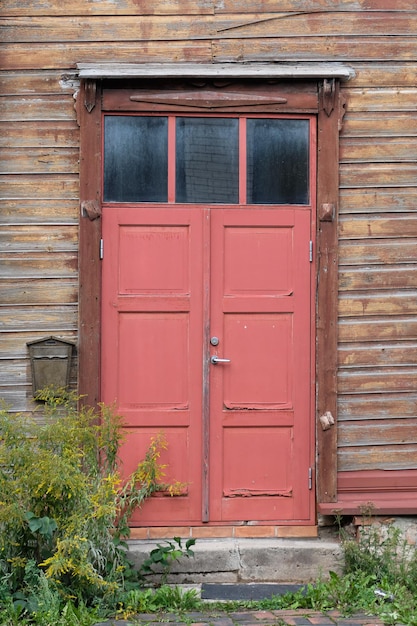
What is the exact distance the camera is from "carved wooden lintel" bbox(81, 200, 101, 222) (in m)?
5.73

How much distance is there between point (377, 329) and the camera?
588cm

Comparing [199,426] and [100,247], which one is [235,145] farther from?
[199,426]

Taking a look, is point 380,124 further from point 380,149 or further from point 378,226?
point 378,226

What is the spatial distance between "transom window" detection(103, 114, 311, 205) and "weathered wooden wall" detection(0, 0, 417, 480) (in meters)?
0.31

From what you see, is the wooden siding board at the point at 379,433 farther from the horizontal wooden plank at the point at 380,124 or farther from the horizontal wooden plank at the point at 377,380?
the horizontal wooden plank at the point at 380,124

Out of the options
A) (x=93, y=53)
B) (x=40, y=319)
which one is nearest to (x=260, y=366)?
(x=40, y=319)

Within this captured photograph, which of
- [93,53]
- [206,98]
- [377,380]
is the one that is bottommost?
[377,380]

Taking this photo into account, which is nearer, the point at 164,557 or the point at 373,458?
the point at 164,557

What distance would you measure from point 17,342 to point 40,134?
1477 mm

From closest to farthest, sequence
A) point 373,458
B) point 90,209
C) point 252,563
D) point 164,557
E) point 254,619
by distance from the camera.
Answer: point 254,619 → point 164,557 → point 252,563 → point 90,209 → point 373,458

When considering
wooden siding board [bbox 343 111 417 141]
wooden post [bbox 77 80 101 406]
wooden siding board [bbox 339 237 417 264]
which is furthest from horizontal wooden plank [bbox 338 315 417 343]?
wooden post [bbox 77 80 101 406]

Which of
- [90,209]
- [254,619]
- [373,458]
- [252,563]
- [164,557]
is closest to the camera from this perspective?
[254,619]

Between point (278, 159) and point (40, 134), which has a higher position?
point (40, 134)

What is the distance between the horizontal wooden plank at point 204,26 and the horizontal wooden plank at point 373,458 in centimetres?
298
